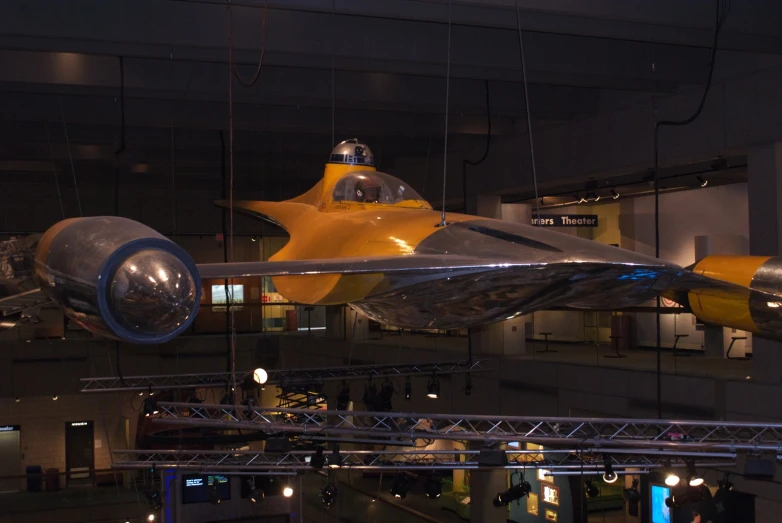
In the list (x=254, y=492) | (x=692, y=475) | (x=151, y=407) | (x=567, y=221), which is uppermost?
(x=567, y=221)

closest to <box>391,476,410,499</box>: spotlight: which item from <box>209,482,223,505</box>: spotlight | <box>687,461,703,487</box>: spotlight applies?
<box>209,482,223,505</box>: spotlight

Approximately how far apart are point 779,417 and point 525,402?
492cm

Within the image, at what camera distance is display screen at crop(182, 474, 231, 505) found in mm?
16172

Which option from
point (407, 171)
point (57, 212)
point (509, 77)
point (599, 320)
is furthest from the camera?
point (57, 212)

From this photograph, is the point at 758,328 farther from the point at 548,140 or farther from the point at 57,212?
the point at 57,212

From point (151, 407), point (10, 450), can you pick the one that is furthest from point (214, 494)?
point (10, 450)

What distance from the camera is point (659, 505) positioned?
40.9ft

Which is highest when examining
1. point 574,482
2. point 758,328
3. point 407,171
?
point 407,171

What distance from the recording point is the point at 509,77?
10539mm

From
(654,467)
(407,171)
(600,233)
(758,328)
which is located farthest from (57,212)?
(758,328)

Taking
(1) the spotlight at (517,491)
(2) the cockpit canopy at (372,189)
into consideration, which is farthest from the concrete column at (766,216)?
(2) the cockpit canopy at (372,189)

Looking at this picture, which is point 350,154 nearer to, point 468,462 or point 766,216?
point 468,462

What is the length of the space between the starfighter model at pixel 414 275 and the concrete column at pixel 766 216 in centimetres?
578

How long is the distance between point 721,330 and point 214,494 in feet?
29.7
